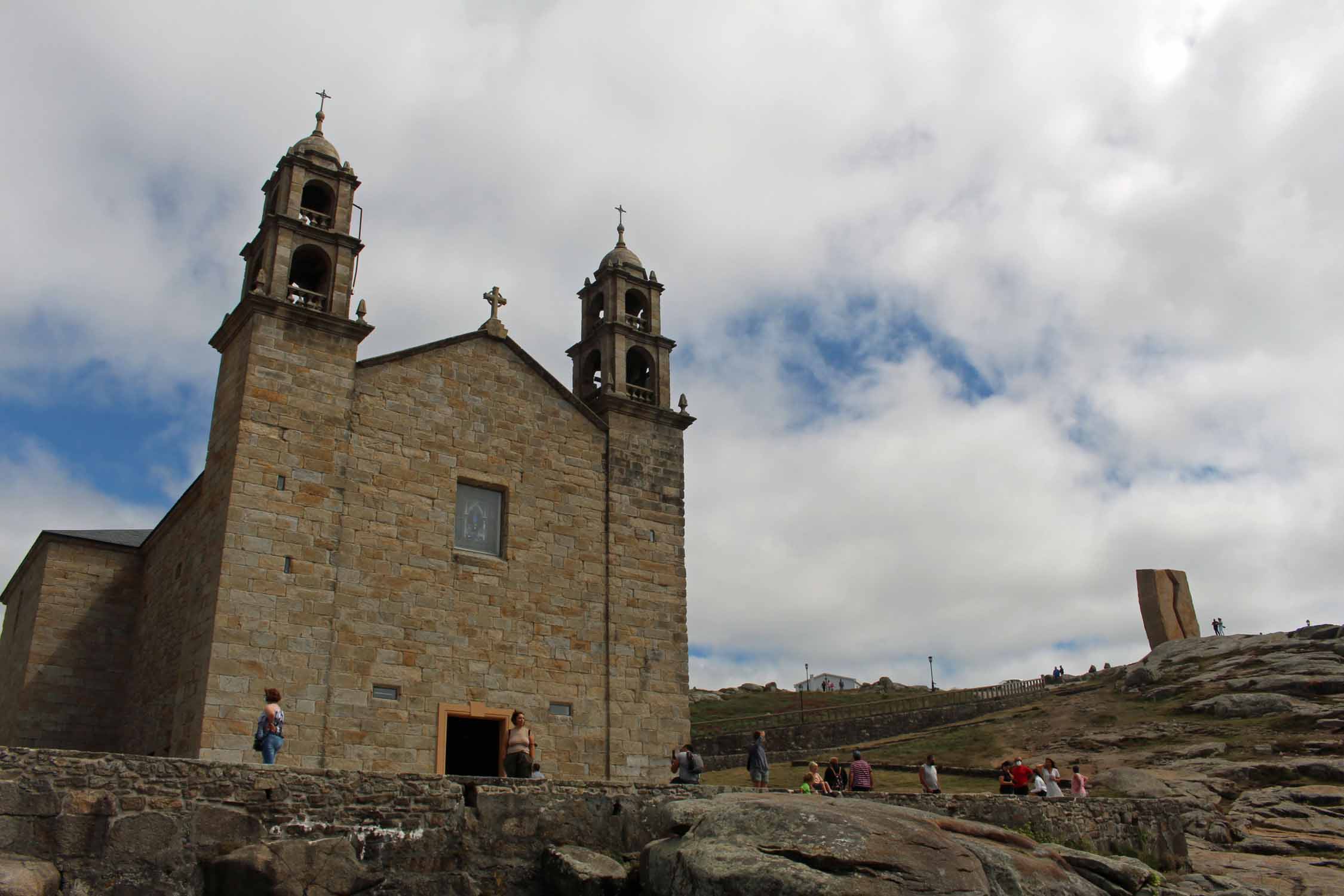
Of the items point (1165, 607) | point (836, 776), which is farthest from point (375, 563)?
point (1165, 607)

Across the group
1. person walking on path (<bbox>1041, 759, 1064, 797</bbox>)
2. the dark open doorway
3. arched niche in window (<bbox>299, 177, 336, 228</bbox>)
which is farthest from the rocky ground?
arched niche in window (<bbox>299, 177, 336, 228</bbox>)

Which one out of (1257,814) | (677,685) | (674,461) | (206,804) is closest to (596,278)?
(674,461)

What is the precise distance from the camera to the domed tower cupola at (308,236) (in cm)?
1897

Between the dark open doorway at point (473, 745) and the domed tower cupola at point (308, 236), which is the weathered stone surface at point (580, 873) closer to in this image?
the dark open doorway at point (473, 745)

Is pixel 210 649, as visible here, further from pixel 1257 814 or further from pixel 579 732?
pixel 1257 814

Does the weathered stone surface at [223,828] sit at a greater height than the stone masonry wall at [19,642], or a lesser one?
lesser

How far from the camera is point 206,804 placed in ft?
34.3

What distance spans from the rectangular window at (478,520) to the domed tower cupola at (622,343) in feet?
11.7

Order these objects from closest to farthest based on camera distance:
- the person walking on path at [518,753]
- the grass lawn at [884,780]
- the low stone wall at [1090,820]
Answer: the person walking on path at [518,753] < the low stone wall at [1090,820] < the grass lawn at [884,780]

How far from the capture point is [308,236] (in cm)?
1955

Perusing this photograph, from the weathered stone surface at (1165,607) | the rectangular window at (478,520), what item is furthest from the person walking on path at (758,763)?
the weathered stone surface at (1165,607)

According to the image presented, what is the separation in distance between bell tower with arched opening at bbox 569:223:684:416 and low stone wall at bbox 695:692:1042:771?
552 inches

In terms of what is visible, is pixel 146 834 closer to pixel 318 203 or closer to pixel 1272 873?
pixel 318 203

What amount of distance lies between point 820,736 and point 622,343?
18830 mm
